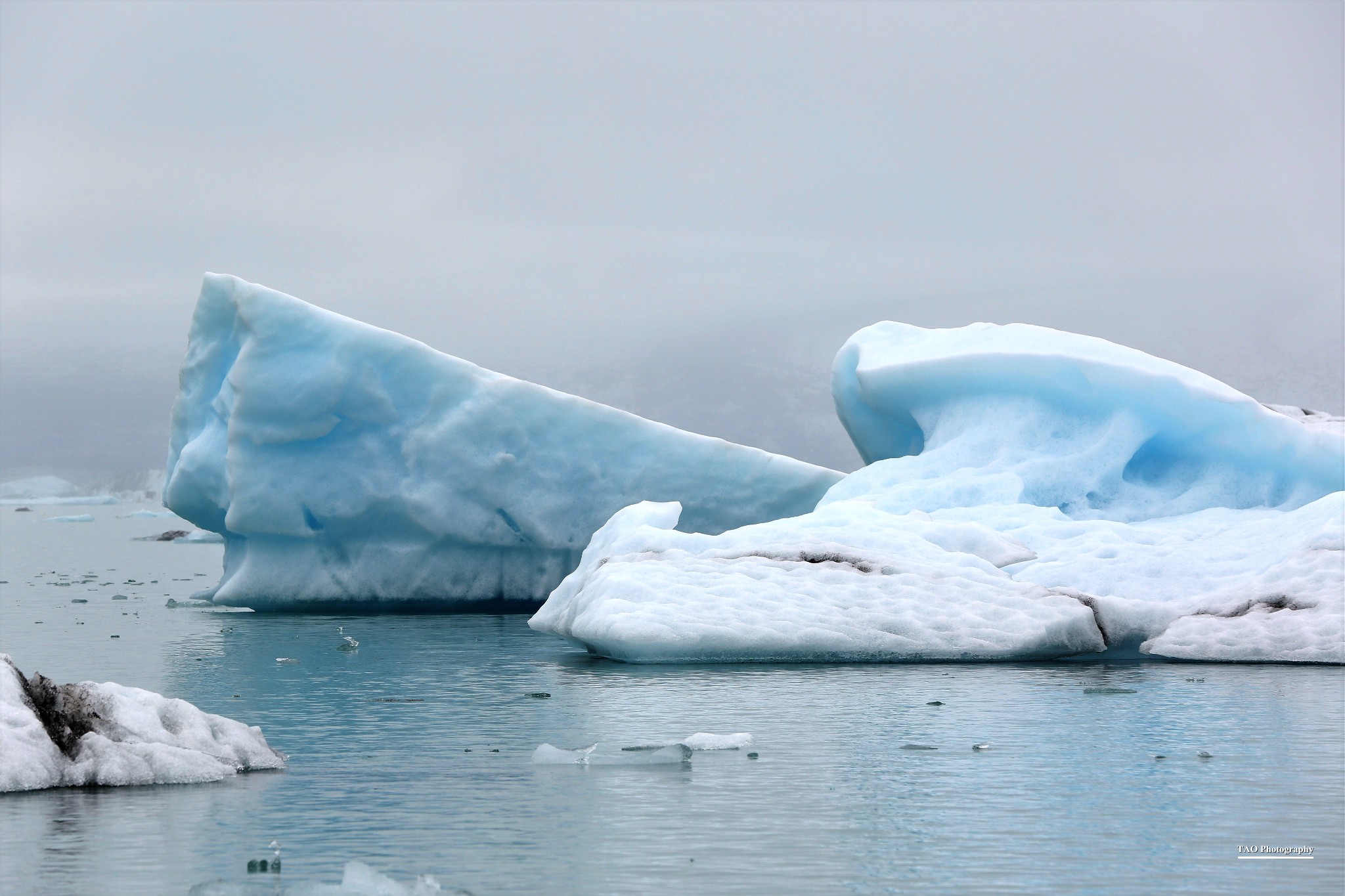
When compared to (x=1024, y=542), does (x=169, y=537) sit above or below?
below

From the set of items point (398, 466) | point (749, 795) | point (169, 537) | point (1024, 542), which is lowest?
point (169, 537)

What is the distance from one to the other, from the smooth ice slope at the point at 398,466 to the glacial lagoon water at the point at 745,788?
5.14m

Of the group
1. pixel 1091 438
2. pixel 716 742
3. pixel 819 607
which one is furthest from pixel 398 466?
pixel 716 742

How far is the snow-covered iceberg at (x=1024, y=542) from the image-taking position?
1037 centimetres

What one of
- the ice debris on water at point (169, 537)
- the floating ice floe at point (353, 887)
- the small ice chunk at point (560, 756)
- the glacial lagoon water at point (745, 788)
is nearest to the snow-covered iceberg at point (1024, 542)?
the glacial lagoon water at point (745, 788)

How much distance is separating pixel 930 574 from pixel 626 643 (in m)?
2.36

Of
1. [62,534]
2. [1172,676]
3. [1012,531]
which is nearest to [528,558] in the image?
[1012,531]

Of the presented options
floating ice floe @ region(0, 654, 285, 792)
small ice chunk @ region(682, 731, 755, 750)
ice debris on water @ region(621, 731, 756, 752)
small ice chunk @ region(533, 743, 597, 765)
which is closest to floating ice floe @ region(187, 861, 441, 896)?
floating ice floe @ region(0, 654, 285, 792)

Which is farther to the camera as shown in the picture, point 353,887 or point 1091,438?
point 1091,438

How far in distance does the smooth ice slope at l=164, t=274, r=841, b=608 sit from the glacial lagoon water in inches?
202

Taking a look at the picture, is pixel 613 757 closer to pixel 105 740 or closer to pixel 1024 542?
pixel 105 740

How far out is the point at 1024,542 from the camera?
42.2ft

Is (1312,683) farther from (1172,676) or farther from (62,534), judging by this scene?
(62,534)

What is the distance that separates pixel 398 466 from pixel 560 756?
32.4 ft
